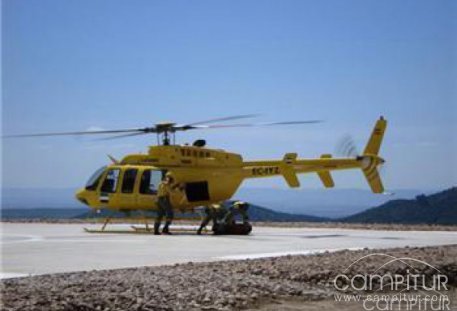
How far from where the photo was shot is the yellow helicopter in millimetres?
24828

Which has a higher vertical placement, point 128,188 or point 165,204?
point 128,188

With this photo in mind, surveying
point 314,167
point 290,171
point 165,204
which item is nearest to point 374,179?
point 314,167

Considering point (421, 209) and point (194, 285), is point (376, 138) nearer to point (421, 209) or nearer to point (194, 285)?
point (194, 285)

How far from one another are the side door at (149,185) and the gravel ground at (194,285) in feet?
39.5

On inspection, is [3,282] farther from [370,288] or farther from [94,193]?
[94,193]

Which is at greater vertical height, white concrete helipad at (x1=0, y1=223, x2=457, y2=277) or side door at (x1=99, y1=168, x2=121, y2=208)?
side door at (x1=99, y1=168, x2=121, y2=208)

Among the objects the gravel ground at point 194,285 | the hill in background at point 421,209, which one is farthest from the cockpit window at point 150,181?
the hill in background at point 421,209

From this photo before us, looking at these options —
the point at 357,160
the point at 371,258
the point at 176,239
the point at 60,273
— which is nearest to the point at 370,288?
the point at 371,258

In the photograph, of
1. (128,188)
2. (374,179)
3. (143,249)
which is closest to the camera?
(143,249)

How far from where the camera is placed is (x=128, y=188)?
984 inches

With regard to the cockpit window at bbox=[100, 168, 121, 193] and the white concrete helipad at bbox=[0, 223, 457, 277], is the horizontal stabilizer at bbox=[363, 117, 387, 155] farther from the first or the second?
the cockpit window at bbox=[100, 168, 121, 193]

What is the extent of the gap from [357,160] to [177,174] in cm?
619

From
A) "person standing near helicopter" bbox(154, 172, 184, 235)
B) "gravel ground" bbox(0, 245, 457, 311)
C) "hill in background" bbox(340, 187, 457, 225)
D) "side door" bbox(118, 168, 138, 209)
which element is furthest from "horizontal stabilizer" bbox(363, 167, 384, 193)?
"hill in background" bbox(340, 187, 457, 225)

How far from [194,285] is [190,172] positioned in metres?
15.0
